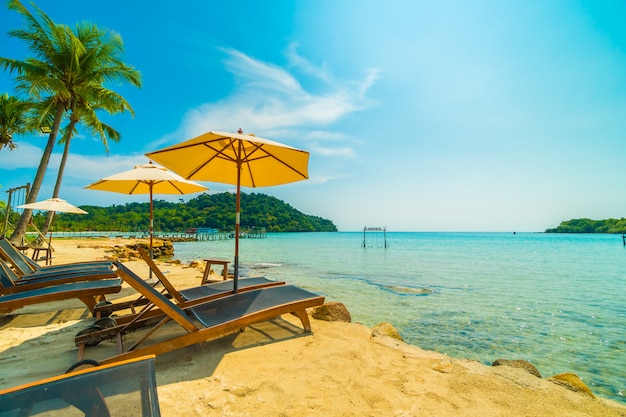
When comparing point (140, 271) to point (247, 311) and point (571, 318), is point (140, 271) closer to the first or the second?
point (247, 311)

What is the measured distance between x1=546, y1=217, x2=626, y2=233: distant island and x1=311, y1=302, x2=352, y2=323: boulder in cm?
10922

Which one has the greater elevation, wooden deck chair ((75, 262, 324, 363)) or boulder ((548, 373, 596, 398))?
wooden deck chair ((75, 262, 324, 363))

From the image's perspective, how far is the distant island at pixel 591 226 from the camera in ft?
288

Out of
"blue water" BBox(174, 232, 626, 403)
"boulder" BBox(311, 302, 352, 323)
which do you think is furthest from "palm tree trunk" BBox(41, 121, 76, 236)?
"boulder" BBox(311, 302, 352, 323)

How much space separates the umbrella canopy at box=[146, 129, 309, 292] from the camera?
3.71m

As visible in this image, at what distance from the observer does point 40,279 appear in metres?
4.44

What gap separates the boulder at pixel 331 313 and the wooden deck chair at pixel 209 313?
86cm

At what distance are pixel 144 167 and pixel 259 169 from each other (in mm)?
3167

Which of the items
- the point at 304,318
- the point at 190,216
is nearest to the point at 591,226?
the point at 190,216

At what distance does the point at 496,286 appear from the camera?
1110 cm

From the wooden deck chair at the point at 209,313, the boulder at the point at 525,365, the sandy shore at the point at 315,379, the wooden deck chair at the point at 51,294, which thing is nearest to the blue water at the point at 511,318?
the boulder at the point at 525,365

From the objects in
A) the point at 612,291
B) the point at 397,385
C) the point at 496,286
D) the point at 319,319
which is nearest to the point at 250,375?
the point at 397,385

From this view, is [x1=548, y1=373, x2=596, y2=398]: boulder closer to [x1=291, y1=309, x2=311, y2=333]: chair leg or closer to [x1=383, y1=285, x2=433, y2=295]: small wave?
[x1=291, y1=309, x2=311, y2=333]: chair leg

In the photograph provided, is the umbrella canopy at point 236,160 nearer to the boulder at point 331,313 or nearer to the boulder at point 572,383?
the boulder at point 331,313
